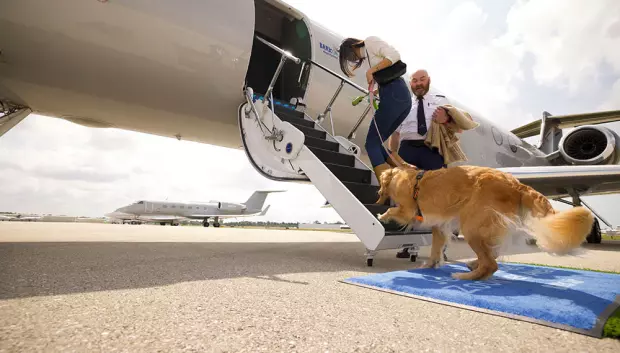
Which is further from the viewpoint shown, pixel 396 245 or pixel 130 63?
pixel 130 63

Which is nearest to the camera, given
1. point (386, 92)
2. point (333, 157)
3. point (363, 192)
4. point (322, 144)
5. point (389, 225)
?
point (389, 225)

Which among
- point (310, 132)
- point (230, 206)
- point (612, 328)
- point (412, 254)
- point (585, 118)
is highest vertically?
point (585, 118)

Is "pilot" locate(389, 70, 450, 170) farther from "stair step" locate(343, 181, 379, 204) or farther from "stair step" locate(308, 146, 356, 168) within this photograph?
"stair step" locate(308, 146, 356, 168)

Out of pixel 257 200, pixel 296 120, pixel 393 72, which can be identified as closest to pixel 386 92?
pixel 393 72

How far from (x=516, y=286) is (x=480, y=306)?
2.22 feet

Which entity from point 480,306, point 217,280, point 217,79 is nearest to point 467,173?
point 480,306

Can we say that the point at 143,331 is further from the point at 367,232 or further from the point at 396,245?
the point at 396,245

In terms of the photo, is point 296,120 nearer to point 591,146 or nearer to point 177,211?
point 591,146

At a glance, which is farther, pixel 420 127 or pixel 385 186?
pixel 420 127

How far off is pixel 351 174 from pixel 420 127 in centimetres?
107

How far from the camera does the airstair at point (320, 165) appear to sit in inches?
110

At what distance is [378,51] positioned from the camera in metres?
3.05

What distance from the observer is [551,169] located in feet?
17.8

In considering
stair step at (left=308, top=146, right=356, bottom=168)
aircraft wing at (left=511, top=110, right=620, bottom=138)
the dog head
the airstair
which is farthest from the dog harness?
aircraft wing at (left=511, top=110, right=620, bottom=138)
